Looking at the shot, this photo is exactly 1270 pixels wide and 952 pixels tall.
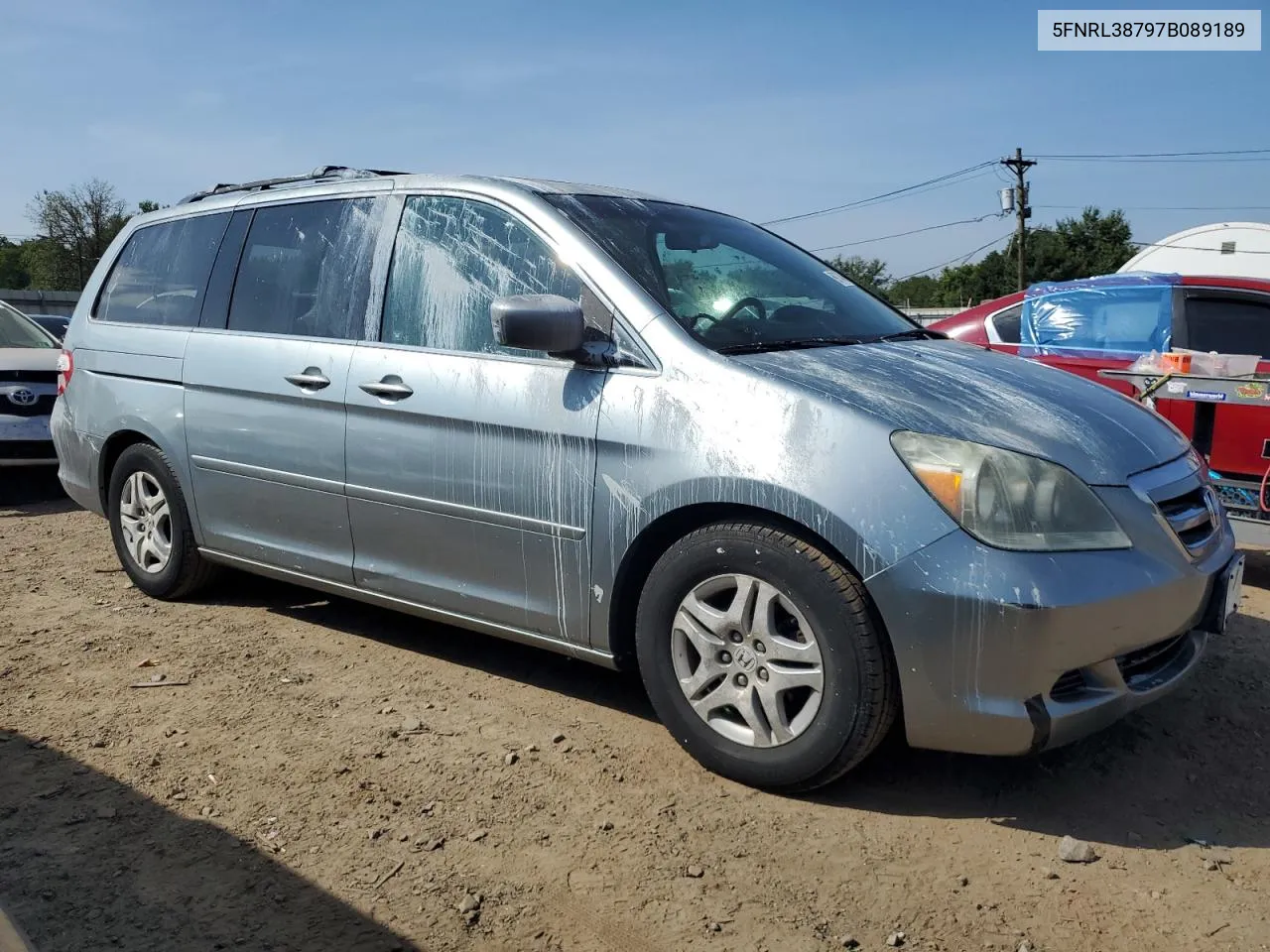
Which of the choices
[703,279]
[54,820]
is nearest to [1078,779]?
[703,279]

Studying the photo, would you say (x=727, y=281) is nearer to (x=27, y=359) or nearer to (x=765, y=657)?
(x=765, y=657)

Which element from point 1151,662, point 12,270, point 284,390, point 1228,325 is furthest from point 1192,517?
point 12,270

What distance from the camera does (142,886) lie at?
2.57 m

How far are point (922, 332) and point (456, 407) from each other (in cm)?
178

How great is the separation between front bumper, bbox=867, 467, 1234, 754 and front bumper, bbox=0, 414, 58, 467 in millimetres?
7377

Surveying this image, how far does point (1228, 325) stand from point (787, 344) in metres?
4.48

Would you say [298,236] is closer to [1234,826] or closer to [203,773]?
[203,773]

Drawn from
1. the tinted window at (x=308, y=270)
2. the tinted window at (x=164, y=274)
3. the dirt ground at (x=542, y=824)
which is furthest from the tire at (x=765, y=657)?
the tinted window at (x=164, y=274)

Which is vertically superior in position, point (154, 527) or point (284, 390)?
point (284, 390)

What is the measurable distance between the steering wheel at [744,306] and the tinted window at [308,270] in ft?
4.56

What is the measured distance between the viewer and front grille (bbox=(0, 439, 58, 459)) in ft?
26.2

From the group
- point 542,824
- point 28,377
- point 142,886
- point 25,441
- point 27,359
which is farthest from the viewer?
point 27,359

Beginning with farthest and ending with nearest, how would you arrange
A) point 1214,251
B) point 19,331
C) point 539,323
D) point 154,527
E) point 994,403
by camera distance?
1. point 1214,251
2. point 19,331
3. point 154,527
4. point 539,323
5. point 994,403

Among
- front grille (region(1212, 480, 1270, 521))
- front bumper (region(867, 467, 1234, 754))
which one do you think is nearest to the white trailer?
front grille (region(1212, 480, 1270, 521))
